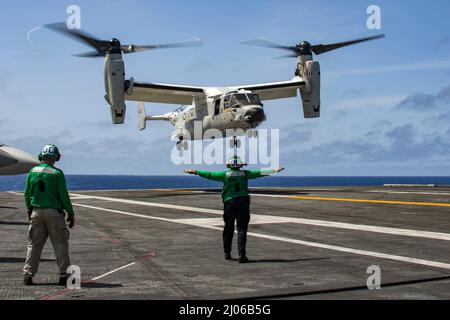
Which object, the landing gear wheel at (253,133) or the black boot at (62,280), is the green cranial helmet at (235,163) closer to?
the black boot at (62,280)

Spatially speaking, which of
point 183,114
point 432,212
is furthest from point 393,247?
point 183,114

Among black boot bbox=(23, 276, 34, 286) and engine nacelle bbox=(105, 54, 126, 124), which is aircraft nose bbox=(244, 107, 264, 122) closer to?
engine nacelle bbox=(105, 54, 126, 124)

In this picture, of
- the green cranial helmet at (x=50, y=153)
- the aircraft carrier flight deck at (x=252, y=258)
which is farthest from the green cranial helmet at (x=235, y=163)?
the green cranial helmet at (x=50, y=153)

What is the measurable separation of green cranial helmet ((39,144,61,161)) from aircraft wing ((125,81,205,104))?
27.9 metres

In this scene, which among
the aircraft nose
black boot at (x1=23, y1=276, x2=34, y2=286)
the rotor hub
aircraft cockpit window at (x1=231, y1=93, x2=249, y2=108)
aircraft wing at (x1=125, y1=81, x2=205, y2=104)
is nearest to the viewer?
black boot at (x1=23, y1=276, x2=34, y2=286)

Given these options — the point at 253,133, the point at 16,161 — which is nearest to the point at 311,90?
the point at 253,133

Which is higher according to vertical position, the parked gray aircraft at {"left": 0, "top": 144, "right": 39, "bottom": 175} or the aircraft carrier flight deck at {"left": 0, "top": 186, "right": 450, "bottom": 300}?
the parked gray aircraft at {"left": 0, "top": 144, "right": 39, "bottom": 175}

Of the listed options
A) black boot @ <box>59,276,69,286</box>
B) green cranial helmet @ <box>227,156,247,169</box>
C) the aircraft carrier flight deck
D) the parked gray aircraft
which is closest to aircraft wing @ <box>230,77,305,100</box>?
the parked gray aircraft

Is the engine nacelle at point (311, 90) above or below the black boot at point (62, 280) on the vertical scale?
above

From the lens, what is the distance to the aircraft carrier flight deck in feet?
23.0

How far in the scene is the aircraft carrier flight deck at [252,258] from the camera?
23.0ft

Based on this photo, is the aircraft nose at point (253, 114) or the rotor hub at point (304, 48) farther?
the rotor hub at point (304, 48)

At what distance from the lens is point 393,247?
1112cm
